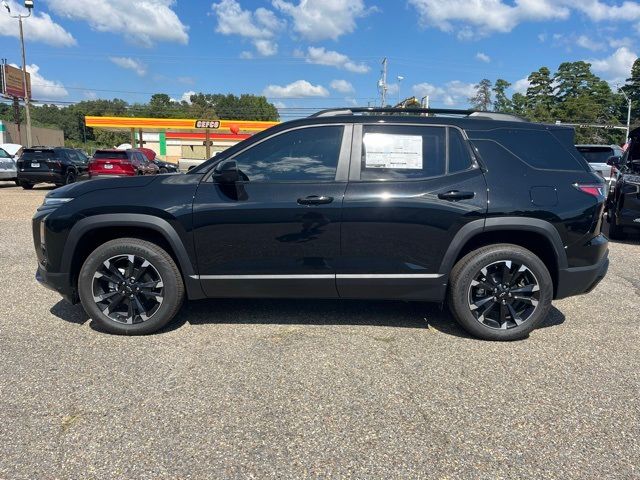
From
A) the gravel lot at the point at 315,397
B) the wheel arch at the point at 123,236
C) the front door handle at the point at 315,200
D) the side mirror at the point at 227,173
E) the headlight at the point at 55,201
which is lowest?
the gravel lot at the point at 315,397

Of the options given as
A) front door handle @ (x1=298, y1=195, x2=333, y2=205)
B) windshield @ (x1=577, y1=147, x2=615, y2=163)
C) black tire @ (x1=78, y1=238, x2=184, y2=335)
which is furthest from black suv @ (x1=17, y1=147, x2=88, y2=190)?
windshield @ (x1=577, y1=147, x2=615, y2=163)

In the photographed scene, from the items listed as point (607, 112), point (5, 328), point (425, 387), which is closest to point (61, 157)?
point (5, 328)

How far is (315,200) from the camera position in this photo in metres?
3.76

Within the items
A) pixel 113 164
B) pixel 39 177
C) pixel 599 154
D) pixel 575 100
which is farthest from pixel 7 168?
pixel 575 100

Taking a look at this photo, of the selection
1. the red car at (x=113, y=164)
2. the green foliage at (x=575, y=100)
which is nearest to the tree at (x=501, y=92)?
the green foliage at (x=575, y=100)

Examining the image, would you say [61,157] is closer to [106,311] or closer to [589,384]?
[106,311]

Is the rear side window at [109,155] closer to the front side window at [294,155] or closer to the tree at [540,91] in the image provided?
the front side window at [294,155]

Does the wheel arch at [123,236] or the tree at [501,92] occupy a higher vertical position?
the tree at [501,92]

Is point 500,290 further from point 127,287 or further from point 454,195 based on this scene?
point 127,287

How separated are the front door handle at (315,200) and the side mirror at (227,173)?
1.78 ft

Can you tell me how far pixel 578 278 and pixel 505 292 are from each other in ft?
1.99

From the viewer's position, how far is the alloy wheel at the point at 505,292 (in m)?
3.91

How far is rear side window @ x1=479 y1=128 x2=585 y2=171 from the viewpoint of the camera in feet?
13.0

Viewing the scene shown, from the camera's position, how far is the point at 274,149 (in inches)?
155
